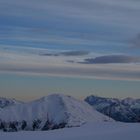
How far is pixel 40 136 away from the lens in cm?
2312

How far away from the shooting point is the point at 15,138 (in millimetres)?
22328

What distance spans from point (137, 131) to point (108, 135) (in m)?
1.56

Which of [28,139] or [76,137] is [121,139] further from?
[28,139]

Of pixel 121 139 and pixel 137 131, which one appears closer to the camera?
pixel 121 139

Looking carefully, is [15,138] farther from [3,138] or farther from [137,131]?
[137,131]

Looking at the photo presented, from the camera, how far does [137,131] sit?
2284cm

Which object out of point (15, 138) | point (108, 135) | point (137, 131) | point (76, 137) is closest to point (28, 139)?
point (15, 138)

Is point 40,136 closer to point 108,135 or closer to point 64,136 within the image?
point 64,136

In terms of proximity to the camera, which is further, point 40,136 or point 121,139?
point 40,136

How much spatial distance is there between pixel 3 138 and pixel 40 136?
1.80 meters

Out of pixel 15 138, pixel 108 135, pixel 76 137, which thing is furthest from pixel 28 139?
pixel 108 135

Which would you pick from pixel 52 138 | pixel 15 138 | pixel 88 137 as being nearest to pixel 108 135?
pixel 88 137

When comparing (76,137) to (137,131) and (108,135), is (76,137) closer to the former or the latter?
(108,135)

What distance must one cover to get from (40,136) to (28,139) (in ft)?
4.37
